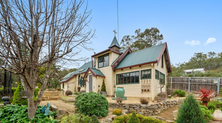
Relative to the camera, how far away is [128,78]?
12.8m

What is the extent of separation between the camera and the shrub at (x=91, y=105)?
551 cm

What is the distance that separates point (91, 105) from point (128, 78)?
774cm

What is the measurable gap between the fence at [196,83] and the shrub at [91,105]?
12.0m

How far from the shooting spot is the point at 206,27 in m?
11.5

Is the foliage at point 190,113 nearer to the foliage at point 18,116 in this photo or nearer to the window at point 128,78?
the foliage at point 18,116

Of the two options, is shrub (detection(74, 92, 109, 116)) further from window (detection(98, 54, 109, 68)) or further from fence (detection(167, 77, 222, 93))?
fence (detection(167, 77, 222, 93))

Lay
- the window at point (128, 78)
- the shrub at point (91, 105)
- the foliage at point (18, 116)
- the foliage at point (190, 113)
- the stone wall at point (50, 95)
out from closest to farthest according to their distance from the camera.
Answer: the foliage at point (190, 113) → the foliage at point (18, 116) → the shrub at point (91, 105) → the stone wall at point (50, 95) → the window at point (128, 78)

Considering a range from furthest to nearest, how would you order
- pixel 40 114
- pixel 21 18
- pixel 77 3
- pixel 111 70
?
pixel 111 70 → pixel 40 114 → pixel 77 3 → pixel 21 18

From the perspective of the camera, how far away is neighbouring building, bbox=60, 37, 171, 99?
36.6ft

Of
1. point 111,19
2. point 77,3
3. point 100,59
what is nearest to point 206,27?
point 111,19

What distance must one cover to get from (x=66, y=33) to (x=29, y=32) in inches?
41.9

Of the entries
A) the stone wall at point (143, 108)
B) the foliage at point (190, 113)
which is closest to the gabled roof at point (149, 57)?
the stone wall at point (143, 108)

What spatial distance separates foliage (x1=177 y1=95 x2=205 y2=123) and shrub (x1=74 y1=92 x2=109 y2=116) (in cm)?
309

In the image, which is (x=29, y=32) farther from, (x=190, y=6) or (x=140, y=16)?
(x=190, y=6)
